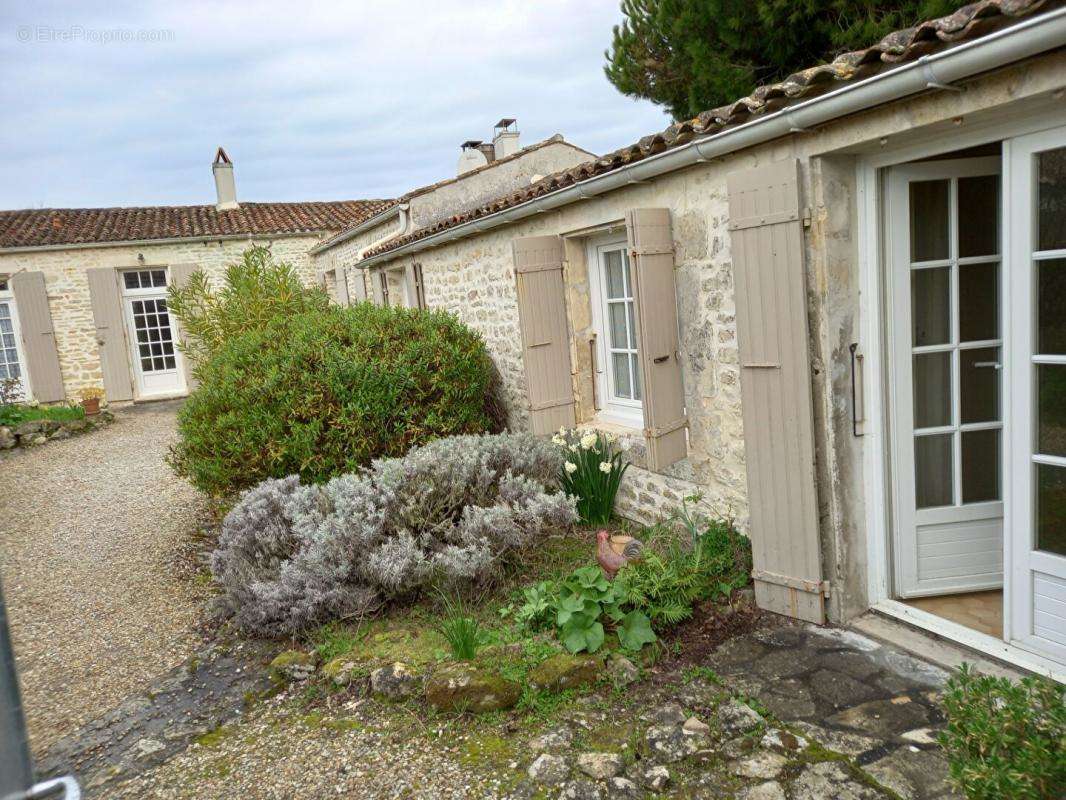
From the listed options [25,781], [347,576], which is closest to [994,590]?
[347,576]

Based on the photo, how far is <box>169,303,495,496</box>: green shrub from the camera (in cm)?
607

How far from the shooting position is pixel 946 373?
356 centimetres

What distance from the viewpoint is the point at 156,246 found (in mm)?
15336

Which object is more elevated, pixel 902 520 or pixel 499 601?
pixel 902 520

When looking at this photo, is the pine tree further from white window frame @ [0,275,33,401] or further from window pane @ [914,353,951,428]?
white window frame @ [0,275,33,401]

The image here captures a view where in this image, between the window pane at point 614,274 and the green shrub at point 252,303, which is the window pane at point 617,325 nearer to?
the window pane at point 614,274

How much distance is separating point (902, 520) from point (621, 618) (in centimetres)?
155

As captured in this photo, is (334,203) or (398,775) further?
(334,203)

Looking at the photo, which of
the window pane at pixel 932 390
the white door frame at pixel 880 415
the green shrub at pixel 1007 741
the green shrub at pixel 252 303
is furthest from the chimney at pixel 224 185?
the green shrub at pixel 1007 741

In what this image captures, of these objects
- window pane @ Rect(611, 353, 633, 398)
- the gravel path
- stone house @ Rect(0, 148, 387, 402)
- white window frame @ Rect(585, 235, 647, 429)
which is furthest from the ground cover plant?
stone house @ Rect(0, 148, 387, 402)

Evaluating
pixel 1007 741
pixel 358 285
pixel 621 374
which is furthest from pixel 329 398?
pixel 358 285

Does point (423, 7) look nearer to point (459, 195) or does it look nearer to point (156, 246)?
point (459, 195)

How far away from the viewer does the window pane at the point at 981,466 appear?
3574 millimetres

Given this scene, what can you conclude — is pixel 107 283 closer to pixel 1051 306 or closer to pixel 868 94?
pixel 868 94
